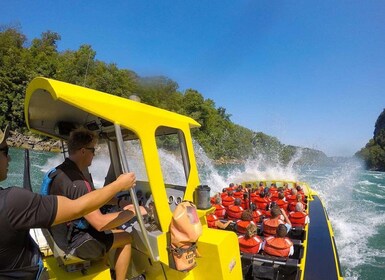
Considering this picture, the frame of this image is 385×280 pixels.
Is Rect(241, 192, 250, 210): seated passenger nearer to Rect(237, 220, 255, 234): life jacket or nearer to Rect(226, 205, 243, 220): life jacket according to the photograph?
Rect(226, 205, 243, 220): life jacket

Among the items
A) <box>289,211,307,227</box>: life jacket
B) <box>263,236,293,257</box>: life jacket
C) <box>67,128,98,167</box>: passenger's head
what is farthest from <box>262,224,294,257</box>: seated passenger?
<box>67,128,98,167</box>: passenger's head

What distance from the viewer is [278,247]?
4285mm

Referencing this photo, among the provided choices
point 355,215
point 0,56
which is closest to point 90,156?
point 355,215

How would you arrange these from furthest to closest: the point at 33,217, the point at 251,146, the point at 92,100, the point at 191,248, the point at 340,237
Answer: the point at 251,146 → the point at 340,237 → the point at 191,248 → the point at 92,100 → the point at 33,217

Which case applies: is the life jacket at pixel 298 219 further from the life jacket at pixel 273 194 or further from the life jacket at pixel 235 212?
the life jacket at pixel 273 194

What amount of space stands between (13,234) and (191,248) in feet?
4.30

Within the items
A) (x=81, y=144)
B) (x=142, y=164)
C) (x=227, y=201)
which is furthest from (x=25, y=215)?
(x=227, y=201)

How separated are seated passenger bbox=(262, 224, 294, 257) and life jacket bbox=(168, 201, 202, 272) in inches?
92.7

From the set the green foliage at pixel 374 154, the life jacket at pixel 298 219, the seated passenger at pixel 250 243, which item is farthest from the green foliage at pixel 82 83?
the green foliage at pixel 374 154

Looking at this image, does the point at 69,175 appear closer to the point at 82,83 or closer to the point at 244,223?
the point at 244,223

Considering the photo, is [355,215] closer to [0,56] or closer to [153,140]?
[153,140]

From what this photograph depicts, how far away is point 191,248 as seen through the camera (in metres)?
2.37

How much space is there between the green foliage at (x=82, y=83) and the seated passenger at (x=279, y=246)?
41.7 feet

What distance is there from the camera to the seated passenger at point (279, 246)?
4248 mm
